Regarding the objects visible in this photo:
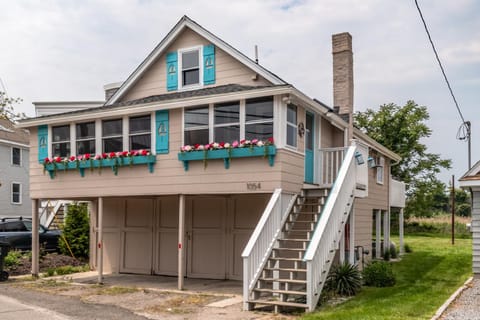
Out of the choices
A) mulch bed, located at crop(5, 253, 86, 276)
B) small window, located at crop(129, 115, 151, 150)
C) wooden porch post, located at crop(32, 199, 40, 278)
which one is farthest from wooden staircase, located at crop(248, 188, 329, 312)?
mulch bed, located at crop(5, 253, 86, 276)

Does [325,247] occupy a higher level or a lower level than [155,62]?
lower

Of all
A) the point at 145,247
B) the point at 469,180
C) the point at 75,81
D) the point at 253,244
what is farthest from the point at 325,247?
the point at 75,81

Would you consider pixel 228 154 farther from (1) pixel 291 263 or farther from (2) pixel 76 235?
(2) pixel 76 235

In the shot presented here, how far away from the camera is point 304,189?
A: 1247 cm

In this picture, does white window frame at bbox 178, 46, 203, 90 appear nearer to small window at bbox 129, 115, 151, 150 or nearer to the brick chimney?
small window at bbox 129, 115, 151, 150

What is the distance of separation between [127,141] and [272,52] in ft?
21.4

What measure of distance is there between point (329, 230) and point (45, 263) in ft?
35.4

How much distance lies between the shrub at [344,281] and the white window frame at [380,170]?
7922 mm

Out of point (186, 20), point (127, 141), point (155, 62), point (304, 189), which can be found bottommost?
point (304, 189)

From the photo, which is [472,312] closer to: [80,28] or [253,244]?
[253,244]

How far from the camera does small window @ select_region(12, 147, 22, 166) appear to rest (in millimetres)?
29953

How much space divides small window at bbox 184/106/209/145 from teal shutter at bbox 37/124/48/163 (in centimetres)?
503

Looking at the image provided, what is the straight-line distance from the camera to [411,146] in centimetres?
3988

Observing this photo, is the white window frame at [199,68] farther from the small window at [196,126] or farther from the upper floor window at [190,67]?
the small window at [196,126]
